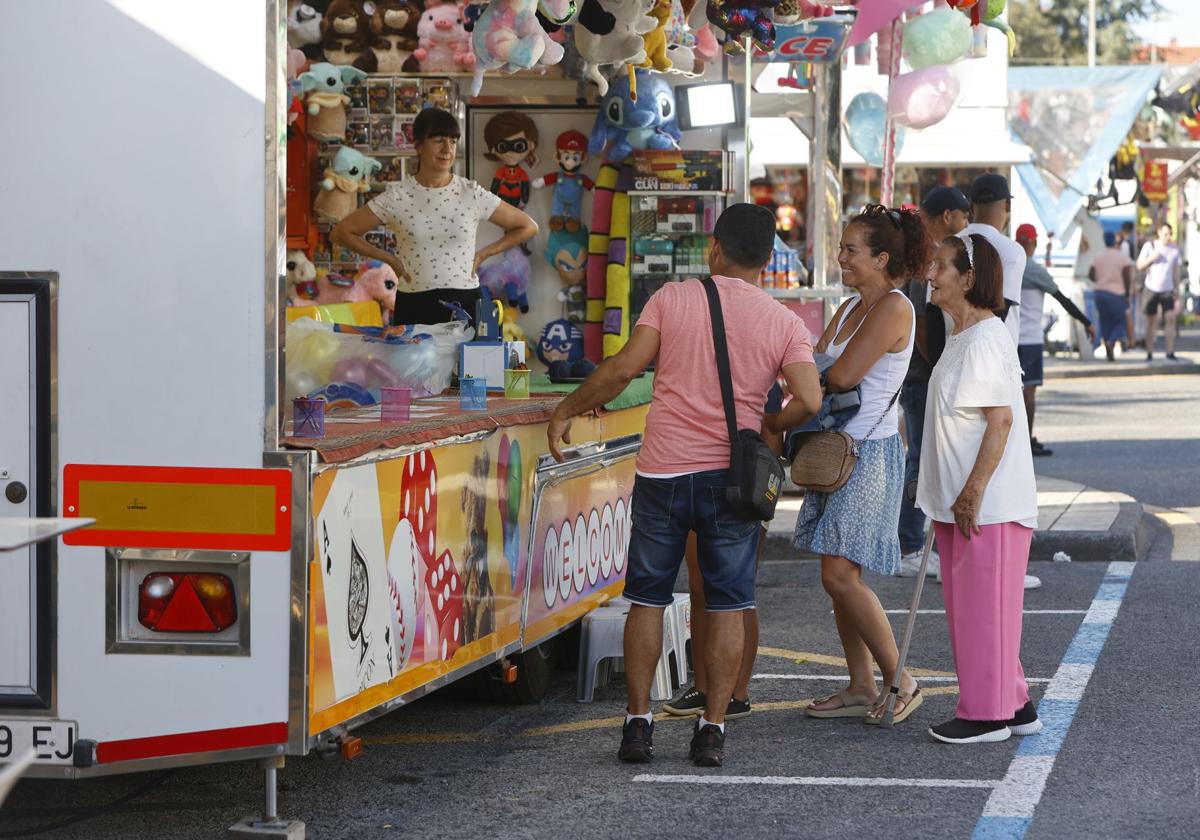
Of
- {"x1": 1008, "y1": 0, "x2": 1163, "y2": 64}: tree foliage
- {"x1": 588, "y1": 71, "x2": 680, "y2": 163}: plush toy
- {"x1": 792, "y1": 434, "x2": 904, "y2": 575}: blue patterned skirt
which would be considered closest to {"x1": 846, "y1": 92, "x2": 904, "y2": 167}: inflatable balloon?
{"x1": 588, "y1": 71, "x2": 680, "y2": 163}: plush toy

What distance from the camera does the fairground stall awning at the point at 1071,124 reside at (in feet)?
94.2

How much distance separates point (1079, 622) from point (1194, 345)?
77.8 ft

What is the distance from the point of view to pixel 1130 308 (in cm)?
2773

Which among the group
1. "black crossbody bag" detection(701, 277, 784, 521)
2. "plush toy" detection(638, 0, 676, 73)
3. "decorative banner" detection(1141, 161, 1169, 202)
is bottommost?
"black crossbody bag" detection(701, 277, 784, 521)

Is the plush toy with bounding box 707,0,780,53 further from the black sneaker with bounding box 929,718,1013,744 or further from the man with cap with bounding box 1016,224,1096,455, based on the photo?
the black sneaker with bounding box 929,718,1013,744

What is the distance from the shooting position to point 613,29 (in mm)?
8719

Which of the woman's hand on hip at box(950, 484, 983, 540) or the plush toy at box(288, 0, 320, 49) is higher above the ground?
the plush toy at box(288, 0, 320, 49)

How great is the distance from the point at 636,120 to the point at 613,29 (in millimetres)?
2373

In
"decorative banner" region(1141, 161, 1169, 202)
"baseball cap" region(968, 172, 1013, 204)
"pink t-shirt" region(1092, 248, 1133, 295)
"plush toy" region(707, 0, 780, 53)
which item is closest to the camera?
"plush toy" region(707, 0, 780, 53)

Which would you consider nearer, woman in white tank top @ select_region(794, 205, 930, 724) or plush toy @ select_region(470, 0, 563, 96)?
woman in white tank top @ select_region(794, 205, 930, 724)

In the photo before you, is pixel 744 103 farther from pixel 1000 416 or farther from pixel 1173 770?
pixel 1173 770

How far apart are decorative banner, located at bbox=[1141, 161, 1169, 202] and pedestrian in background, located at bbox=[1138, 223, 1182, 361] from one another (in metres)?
7.63

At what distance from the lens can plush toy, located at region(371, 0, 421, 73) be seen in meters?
11.3

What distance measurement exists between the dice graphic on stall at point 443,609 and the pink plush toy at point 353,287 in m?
5.45
